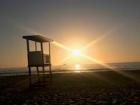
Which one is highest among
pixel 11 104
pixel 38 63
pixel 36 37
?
pixel 36 37

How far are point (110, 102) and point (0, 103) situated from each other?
24.4ft

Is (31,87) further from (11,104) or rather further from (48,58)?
(11,104)

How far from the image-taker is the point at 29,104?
20.3 m

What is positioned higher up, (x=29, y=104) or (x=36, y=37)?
(x=36, y=37)

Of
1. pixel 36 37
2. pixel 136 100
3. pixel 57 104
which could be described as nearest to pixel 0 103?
pixel 57 104

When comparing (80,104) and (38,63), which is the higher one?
(38,63)

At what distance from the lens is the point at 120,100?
19719 mm

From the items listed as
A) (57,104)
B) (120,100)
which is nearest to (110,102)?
(120,100)

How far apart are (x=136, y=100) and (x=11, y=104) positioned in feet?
25.4

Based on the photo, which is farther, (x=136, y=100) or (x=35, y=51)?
(x=35, y=51)

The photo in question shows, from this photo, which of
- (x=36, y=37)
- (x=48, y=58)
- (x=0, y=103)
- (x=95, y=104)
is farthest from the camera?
(x=48, y=58)

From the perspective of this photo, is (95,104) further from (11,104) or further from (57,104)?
(11,104)

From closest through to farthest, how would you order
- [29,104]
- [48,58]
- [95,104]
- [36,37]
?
[95,104] → [29,104] → [36,37] → [48,58]

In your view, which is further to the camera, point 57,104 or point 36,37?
point 36,37
